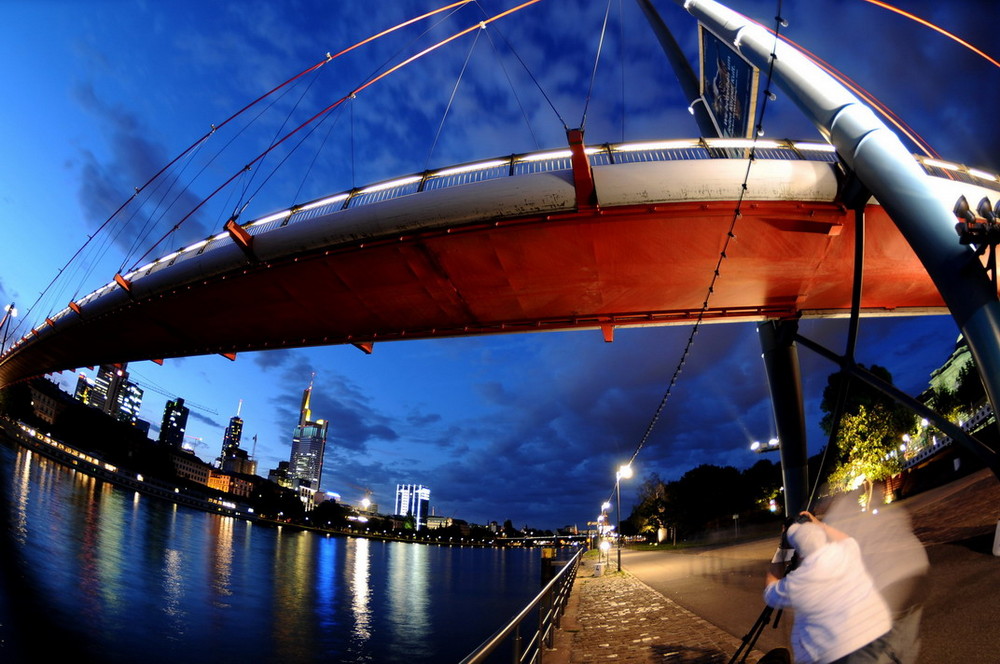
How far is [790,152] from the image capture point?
10.4m

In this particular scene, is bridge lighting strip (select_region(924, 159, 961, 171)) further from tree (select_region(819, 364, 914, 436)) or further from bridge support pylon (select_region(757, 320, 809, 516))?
tree (select_region(819, 364, 914, 436))

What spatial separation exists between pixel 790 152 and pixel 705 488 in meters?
72.4

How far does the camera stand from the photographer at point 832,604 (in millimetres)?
3363

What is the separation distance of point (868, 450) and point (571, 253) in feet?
102

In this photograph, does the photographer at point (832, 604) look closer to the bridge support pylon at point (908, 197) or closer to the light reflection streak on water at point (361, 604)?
the bridge support pylon at point (908, 197)

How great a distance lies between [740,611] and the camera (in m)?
10.1

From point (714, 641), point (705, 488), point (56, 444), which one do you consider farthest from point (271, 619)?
point (56, 444)

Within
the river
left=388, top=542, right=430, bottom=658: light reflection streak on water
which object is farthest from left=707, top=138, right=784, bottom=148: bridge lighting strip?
left=388, top=542, right=430, bottom=658: light reflection streak on water

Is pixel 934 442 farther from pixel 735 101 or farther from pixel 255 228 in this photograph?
pixel 255 228

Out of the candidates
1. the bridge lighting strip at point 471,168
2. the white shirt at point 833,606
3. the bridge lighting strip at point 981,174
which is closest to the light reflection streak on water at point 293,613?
the bridge lighting strip at point 471,168

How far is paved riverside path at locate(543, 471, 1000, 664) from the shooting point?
21.0ft

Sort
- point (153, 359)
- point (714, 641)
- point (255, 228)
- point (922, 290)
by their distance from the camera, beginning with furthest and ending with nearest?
point (153, 359)
point (255, 228)
point (922, 290)
point (714, 641)

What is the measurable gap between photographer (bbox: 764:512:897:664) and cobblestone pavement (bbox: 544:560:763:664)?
421 cm

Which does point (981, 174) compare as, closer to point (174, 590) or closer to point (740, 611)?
point (740, 611)
